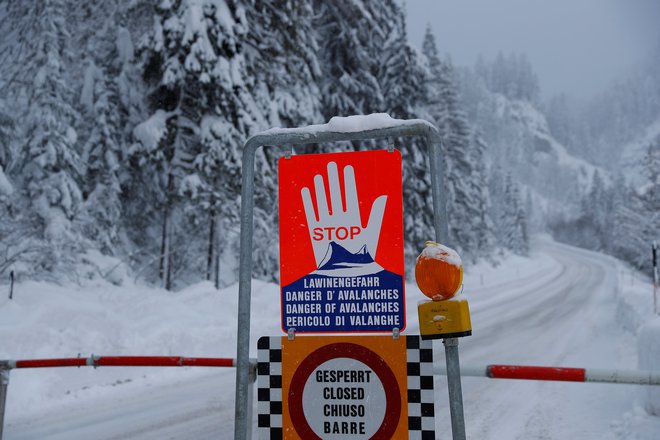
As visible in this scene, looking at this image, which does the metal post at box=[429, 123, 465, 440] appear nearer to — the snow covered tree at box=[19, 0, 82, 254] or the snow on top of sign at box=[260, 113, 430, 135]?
the snow on top of sign at box=[260, 113, 430, 135]

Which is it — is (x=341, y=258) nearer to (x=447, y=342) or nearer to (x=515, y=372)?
(x=447, y=342)

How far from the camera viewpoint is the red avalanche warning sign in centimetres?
297

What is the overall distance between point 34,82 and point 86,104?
1968 mm

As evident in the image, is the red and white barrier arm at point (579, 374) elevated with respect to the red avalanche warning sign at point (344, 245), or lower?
lower

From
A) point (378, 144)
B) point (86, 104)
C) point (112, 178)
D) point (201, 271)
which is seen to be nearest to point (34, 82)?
point (86, 104)

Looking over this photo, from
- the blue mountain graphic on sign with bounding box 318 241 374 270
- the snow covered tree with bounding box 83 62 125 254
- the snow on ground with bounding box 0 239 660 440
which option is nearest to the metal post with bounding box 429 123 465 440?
the blue mountain graphic on sign with bounding box 318 241 374 270

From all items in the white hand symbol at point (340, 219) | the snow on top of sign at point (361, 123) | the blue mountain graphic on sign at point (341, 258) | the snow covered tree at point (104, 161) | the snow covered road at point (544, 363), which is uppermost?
the snow covered tree at point (104, 161)

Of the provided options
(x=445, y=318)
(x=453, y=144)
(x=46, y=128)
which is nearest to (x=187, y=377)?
(x=445, y=318)

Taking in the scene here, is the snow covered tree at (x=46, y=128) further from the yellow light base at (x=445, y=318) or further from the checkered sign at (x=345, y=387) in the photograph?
the yellow light base at (x=445, y=318)

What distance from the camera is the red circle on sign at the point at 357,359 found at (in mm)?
2953

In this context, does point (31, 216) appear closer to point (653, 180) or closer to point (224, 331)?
point (224, 331)

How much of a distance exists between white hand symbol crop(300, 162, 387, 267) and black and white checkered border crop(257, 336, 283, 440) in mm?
576

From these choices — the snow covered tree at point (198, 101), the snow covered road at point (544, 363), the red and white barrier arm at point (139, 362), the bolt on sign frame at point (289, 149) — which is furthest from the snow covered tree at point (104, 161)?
the bolt on sign frame at point (289, 149)

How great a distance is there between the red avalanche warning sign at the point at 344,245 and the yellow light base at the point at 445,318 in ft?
0.85
